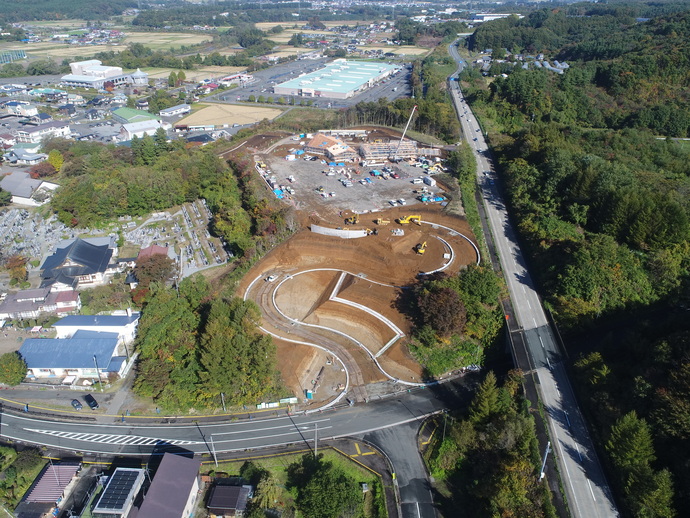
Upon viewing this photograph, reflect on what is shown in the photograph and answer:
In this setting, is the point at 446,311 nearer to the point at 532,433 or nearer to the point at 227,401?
the point at 532,433

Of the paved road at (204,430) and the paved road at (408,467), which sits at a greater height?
the paved road at (408,467)

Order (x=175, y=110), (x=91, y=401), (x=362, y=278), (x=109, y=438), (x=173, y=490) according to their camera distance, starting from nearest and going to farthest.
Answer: (x=173, y=490) < (x=109, y=438) < (x=91, y=401) < (x=362, y=278) < (x=175, y=110)

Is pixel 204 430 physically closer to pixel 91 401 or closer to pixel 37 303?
pixel 91 401

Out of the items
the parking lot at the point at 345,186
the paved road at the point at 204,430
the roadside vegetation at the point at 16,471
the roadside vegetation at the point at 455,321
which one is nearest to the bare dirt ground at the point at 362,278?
the roadside vegetation at the point at 455,321

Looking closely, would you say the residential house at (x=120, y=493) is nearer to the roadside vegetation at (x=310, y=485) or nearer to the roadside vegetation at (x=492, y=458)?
the roadside vegetation at (x=310, y=485)

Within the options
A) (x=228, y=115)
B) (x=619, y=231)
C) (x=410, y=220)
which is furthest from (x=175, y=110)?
(x=619, y=231)

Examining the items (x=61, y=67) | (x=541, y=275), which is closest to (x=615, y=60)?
(x=541, y=275)

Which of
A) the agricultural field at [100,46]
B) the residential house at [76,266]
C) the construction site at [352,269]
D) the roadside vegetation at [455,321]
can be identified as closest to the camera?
the construction site at [352,269]
